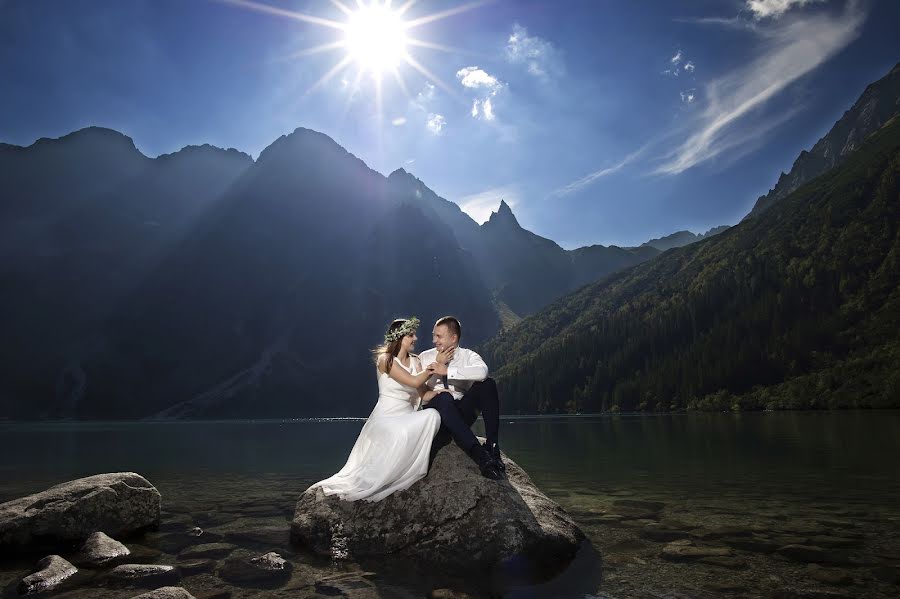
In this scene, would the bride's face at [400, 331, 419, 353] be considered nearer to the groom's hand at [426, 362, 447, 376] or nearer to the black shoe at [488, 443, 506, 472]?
the groom's hand at [426, 362, 447, 376]

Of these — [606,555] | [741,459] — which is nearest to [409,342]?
[606,555]

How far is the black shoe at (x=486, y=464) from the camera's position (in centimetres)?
1039

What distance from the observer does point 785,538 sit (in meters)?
11.2

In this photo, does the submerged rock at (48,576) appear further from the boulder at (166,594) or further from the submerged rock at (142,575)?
the boulder at (166,594)

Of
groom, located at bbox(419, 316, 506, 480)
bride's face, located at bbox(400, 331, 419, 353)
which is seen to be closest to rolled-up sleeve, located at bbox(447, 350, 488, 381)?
groom, located at bbox(419, 316, 506, 480)

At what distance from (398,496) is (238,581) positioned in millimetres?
3285

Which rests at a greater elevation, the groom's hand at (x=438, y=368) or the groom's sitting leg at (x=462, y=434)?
the groom's hand at (x=438, y=368)

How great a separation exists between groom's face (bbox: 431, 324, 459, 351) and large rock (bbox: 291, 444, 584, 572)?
2299 mm

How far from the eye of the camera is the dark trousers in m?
10.7

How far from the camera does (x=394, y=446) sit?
10.8 m

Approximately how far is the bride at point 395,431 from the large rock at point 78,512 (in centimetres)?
502

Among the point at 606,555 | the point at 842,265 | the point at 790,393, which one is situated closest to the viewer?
the point at 606,555

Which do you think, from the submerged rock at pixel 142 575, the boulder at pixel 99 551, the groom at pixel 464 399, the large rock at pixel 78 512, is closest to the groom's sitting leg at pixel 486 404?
the groom at pixel 464 399

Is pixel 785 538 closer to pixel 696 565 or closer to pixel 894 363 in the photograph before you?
pixel 696 565
